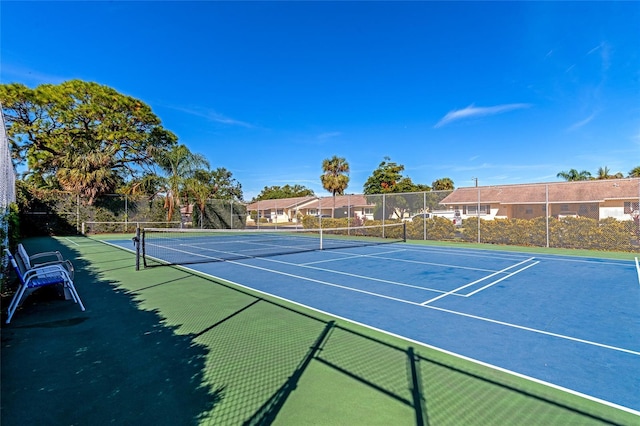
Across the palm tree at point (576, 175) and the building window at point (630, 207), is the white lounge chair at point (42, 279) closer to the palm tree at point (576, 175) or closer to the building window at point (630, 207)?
the building window at point (630, 207)

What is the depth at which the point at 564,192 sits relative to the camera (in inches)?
627

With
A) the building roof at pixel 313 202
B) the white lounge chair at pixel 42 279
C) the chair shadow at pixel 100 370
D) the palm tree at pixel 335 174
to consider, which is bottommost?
the chair shadow at pixel 100 370

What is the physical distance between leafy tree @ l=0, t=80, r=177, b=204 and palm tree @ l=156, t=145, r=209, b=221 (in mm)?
3866

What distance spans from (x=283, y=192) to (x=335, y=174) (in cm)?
4395

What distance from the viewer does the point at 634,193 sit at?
44.2ft

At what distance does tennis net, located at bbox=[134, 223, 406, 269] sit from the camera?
11.5 metres

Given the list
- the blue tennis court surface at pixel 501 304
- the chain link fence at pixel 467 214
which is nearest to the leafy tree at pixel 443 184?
the chain link fence at pixel 467 214

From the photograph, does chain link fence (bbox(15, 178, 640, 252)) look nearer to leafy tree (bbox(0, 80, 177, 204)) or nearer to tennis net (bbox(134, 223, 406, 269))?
tennis net (bbox(134, 223, 406, 269))

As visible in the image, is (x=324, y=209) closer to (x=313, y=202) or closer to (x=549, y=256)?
(x=313, y=202)

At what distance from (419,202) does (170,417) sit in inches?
734

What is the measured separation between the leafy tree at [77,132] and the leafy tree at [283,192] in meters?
47.0

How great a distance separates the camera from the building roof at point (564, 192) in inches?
550

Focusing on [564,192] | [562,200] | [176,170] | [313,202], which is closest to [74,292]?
[562,200]

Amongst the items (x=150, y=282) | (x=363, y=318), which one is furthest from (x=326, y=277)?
(x=150, y=282)
